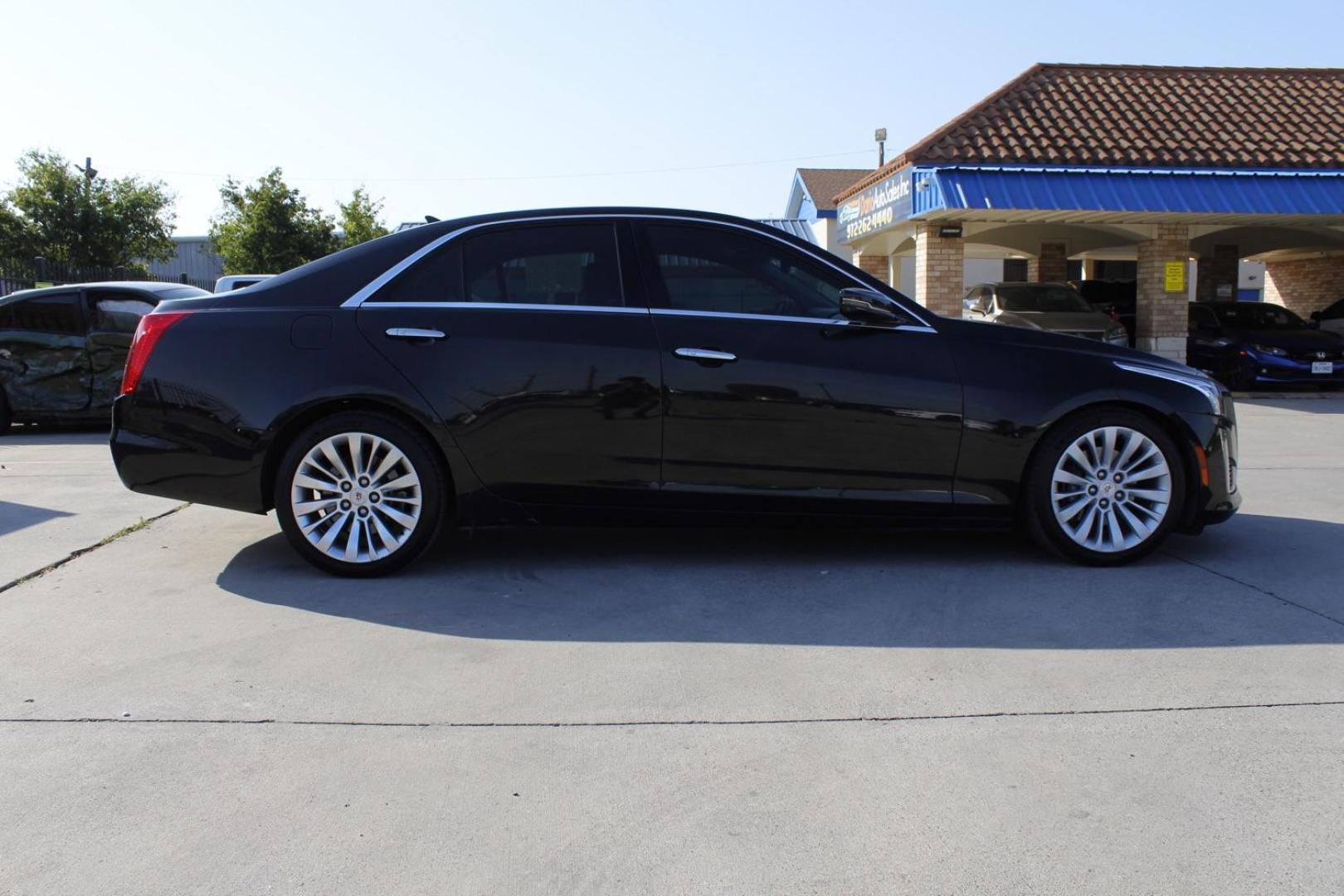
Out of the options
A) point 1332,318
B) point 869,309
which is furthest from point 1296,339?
point 869,309

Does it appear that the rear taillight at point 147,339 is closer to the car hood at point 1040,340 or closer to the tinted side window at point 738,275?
the tinted side window at point 738,275

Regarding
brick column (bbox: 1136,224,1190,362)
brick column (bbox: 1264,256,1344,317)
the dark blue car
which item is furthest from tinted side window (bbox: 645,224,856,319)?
brick column (bbox: 1264,256,1344,317)

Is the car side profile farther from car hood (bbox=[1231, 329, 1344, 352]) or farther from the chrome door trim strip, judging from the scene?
the chrome door trim strip

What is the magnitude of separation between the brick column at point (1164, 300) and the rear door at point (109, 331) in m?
14.7

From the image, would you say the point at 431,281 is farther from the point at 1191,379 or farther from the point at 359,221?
the point at 359,221

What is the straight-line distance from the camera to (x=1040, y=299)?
18.2m

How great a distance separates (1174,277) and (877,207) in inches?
198

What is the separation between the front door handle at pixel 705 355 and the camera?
209 inches

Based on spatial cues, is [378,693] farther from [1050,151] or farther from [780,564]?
[1050,151]

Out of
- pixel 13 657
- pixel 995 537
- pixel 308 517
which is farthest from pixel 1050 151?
pixel 13 657

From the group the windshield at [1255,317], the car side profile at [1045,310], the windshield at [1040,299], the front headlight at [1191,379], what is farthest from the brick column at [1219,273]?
the front headlight at [1191,379]

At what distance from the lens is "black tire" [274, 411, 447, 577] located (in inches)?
208

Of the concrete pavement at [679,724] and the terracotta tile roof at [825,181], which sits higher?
the terracotta tile roof at [825,181]

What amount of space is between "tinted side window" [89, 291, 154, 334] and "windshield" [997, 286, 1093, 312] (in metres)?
12.4
